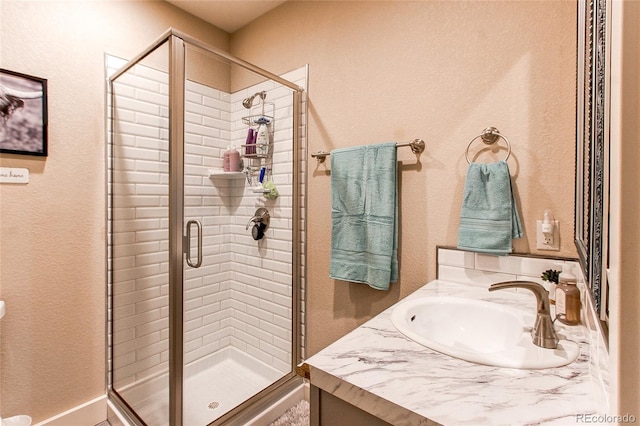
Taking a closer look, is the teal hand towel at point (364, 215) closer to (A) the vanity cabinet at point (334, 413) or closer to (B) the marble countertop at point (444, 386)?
(B) the marble countertop at point (444, 386)

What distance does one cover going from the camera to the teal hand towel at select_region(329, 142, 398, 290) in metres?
1.48

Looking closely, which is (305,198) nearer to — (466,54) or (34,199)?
(466,54)

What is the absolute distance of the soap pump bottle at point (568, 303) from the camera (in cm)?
92

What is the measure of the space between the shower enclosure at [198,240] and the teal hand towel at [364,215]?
0.36 meters

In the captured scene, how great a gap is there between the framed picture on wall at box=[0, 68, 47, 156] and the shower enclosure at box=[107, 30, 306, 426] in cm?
29

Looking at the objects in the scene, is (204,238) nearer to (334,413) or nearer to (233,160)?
(233,160)

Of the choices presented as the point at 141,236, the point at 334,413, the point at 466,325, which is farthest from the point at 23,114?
the point at 466,325

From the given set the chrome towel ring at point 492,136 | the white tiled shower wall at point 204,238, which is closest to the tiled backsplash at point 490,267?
the chrome towel ring at point 492,136

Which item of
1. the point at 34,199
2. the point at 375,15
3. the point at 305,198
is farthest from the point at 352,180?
the point at 34,199

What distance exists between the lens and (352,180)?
1.61 metres

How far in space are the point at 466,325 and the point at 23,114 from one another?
211 cm

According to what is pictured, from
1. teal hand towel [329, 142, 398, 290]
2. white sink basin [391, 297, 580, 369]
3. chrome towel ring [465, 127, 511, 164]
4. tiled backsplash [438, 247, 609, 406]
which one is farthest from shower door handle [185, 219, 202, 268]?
chrome towel ring [465, 127, 511, 164]

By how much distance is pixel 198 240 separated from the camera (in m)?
1.48

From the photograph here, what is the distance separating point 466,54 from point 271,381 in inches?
78.4
